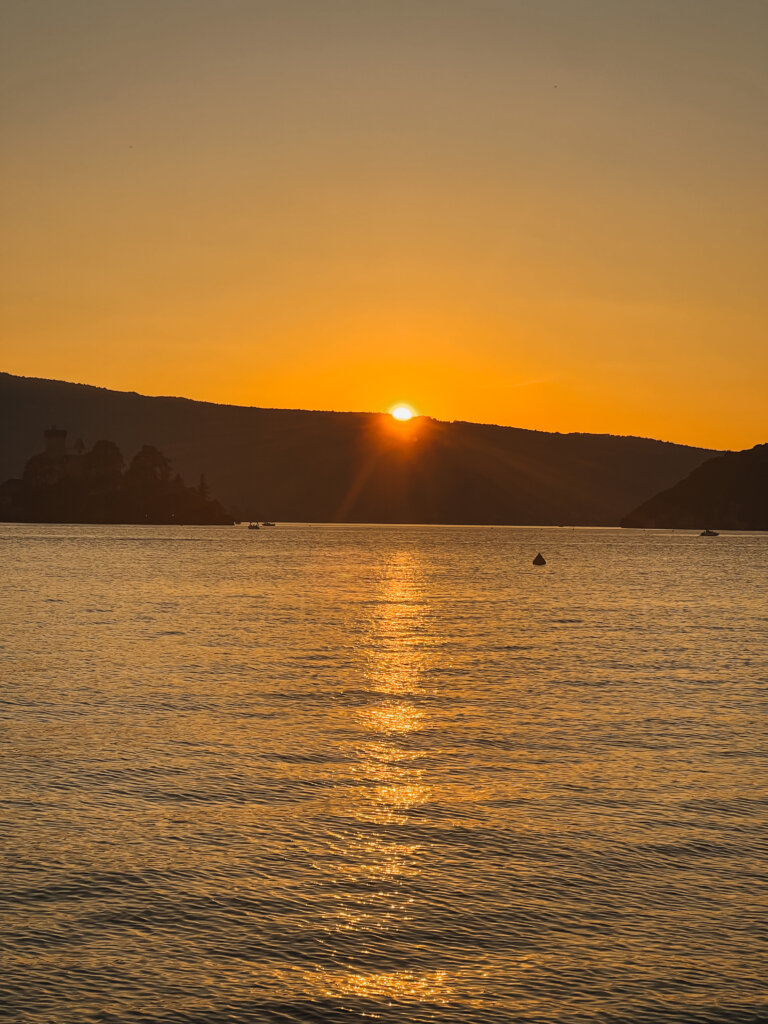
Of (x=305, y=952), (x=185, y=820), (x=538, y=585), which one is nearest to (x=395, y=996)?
(x=305, y=952)

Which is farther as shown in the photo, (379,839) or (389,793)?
(389,793)

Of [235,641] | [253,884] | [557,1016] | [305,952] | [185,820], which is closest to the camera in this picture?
[557,1016]

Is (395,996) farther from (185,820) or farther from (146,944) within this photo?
(185,820)

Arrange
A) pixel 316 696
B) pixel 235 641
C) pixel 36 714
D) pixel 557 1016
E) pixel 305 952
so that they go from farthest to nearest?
pixel 235 641
pixel 316 696
pixel 36 714
pixel 305 952
pixel 557 1016

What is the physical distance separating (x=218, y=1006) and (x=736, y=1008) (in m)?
5.99

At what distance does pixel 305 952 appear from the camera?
14.6 m

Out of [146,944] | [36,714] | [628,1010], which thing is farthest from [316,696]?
[628,1010]

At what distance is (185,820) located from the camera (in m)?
21.2

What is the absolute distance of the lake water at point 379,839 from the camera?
1352 centimetres

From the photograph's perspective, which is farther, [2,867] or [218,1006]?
[2,867]

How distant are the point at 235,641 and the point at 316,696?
66.0 feet

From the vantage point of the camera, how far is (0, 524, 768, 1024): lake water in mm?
13523

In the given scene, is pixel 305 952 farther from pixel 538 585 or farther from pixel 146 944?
pixel 538 585

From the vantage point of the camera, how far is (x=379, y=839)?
2008cm
